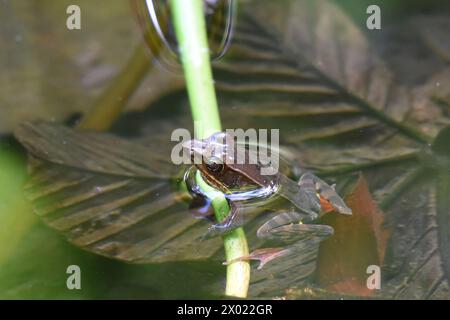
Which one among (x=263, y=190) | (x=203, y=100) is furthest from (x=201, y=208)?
(x=203, y=100)

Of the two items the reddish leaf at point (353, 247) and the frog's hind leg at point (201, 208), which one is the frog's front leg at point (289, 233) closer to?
the reddish leaf at point (353, 247)

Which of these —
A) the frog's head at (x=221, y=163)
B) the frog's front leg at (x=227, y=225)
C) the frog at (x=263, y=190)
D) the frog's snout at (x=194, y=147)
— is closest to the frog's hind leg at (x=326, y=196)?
the frog at (x=263, y=190)

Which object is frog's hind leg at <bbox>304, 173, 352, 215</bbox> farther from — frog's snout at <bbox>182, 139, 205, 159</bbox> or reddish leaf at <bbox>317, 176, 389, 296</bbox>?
frog's snout at <bbox>182, 139, 205, 159</bbox>

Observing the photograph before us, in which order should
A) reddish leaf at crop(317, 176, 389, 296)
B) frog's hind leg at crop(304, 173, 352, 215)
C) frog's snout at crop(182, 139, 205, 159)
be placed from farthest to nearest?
frog's snout at crop(182, 139, 205, 159) < frog's hind leg at crop(304, 173, 352, 215) < reddish leaf at crop(317, 176, 389, 296)

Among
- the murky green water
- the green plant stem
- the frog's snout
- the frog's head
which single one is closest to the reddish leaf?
the murky green water

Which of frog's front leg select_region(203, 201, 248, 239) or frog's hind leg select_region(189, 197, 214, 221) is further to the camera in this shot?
frog's hind leg select_region(189, 197, 214, 221)

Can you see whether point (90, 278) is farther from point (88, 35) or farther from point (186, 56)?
point (88, 35)
